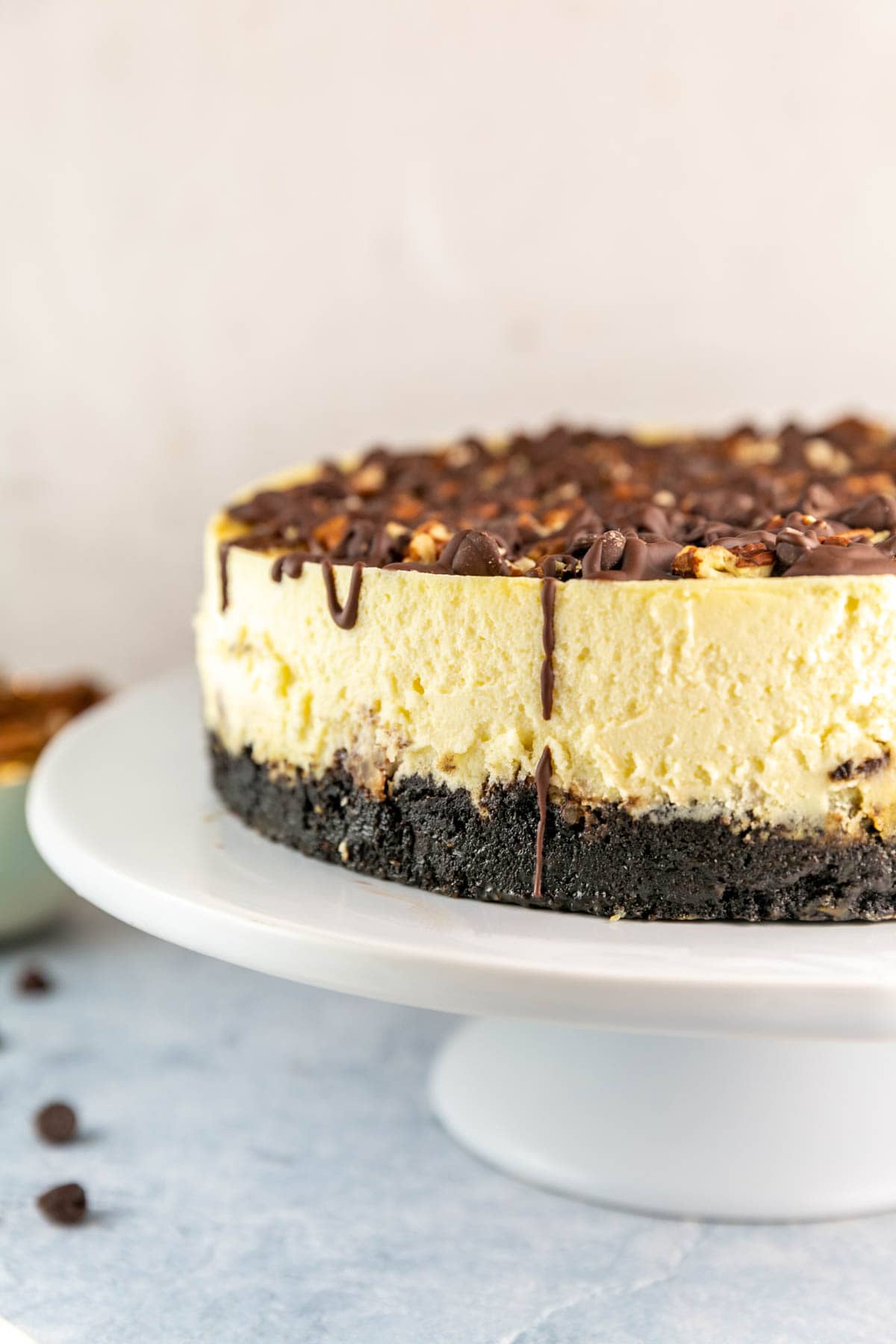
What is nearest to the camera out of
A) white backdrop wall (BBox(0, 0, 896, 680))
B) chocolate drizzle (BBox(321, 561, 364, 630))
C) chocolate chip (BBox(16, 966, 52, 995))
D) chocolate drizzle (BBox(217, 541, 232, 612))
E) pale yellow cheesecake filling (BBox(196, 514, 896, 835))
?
pale yellow cheesecake filling (BBox(196, 514, 896, 835))

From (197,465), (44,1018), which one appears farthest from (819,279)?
(44,1018)

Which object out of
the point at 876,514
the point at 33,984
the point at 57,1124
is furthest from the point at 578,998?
the point at 33,984

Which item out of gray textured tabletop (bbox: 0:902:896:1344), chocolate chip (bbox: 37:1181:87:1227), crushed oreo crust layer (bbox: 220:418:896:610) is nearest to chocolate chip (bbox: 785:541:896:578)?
crushed oreo crust layer (bbox: 220:418:896:610)

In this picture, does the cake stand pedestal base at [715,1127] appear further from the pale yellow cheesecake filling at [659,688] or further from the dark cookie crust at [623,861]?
the pale yellow cheesecake filling at [659,688]

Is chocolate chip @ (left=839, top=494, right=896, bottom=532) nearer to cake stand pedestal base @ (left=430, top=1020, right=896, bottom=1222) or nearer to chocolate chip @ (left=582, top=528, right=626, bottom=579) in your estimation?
chocolate chip @ (left=582, top=528, right=626, bottom=579)

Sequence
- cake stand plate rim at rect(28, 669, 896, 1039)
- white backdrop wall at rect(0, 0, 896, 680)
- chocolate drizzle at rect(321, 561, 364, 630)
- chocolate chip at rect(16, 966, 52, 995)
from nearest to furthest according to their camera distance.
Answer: cake stand plate rim at rect(28, 669, 896, 1039), chocolate drizzle at rect(321, 561, 364, 630), chocolate chip at rect(16, 966, 52, 995), white backdrop wall at rect(0, 0, 896, 680)

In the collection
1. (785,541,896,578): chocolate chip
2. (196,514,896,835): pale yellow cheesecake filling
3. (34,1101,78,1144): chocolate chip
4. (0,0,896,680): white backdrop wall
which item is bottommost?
(34,1101,78,1144): chocolate chip

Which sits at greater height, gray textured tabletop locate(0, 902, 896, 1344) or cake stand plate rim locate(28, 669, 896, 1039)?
cake stand plate rim locate(28, 669, 896, 1039)
